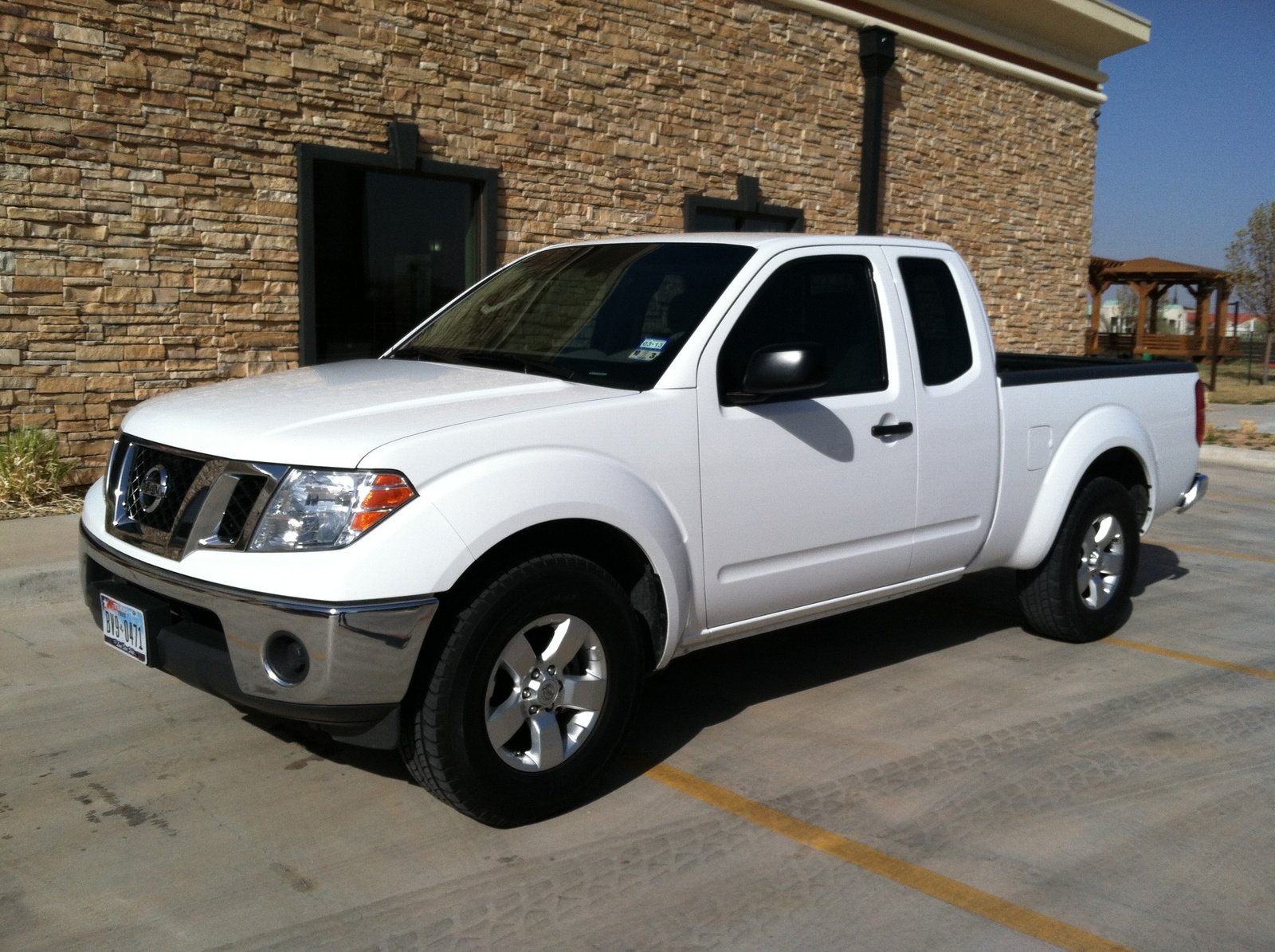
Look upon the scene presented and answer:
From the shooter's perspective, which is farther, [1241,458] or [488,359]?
[1241,458]

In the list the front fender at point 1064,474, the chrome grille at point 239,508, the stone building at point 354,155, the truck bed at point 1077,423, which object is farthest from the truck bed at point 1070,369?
the stone building at point 354,155

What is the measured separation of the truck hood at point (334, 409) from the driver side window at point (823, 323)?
Answer: 67 cm

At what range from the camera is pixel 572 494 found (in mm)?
3770

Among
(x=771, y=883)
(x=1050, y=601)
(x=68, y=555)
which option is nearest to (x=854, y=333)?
(x=1050, y=601)

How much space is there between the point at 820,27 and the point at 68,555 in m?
10.4

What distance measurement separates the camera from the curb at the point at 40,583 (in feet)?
20.2

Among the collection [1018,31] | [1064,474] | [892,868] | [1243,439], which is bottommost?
[892,868]

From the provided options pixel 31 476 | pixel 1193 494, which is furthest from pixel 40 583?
pixel 1193 494

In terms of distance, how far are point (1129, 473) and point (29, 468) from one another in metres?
6.80

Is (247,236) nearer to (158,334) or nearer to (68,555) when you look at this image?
(158,334)

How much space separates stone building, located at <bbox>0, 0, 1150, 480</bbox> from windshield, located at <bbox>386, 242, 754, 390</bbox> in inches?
165

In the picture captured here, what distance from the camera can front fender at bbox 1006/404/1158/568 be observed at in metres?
5.68

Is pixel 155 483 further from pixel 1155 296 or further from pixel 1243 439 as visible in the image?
pixel 1155 296

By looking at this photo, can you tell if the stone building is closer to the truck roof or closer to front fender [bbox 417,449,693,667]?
the truck roof
